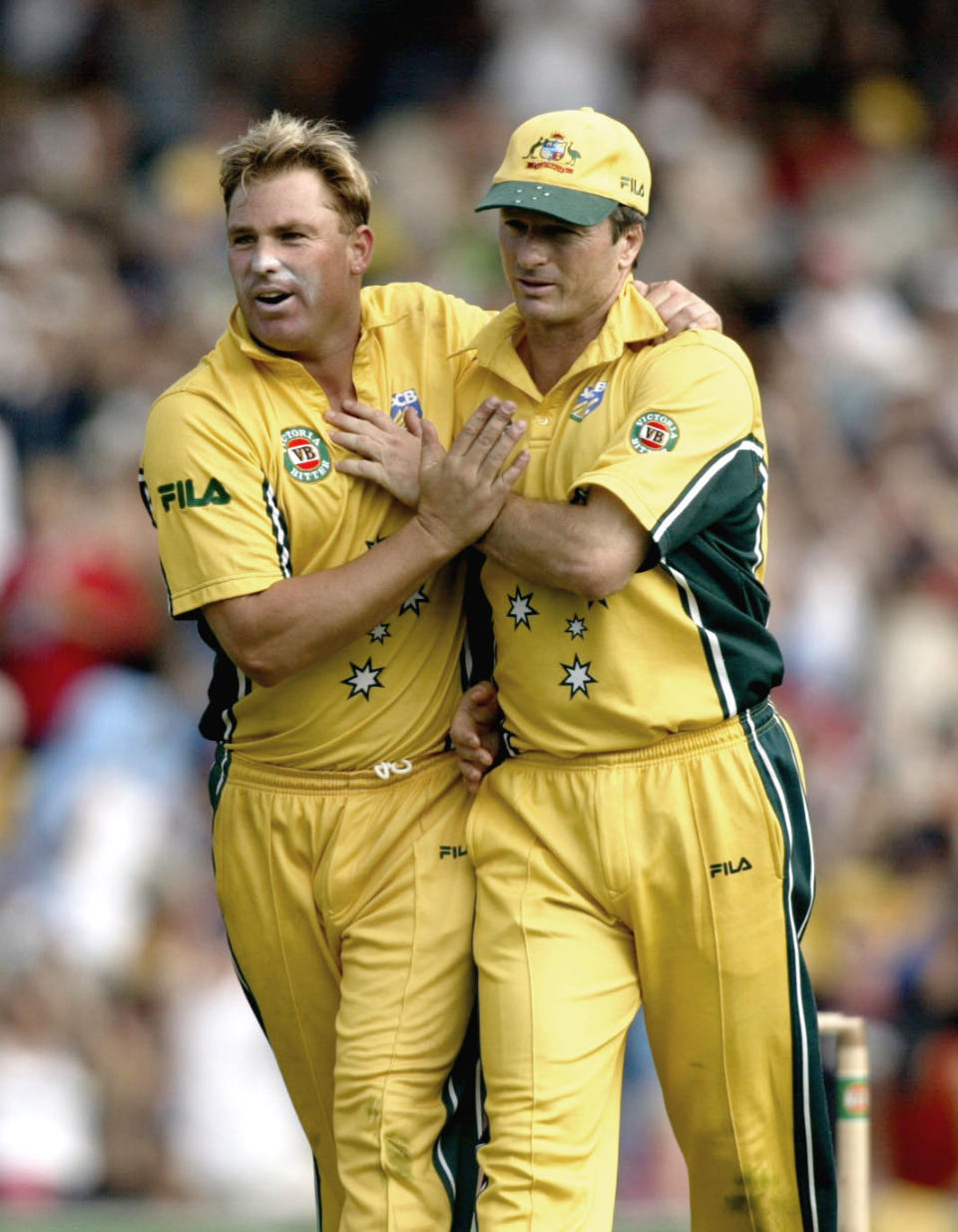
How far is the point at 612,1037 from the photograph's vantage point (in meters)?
4.23

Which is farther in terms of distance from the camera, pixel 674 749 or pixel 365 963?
pixel 365 963

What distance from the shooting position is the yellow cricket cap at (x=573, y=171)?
4137 mm

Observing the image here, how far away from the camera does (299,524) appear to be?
14.3 ft

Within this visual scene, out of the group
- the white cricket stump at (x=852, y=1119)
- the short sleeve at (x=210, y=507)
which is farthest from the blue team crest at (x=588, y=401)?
the white cricket stump at (x=852, y=1119)

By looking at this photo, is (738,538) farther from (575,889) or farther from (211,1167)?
(211,1167)

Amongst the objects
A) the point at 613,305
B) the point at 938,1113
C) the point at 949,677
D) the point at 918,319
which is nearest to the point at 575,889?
the point at 613,305

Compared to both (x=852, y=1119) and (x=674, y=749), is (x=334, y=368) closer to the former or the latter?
(x=674, y=749)

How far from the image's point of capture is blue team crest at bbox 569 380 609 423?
4.28 metres

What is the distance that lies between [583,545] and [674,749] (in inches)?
18.3

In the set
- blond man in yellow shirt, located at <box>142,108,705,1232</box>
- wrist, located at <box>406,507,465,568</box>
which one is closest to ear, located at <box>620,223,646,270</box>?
A: blond man in yellow shirt, located at <box>142,108,705,1232</box>

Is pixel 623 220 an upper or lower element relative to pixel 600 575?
upper

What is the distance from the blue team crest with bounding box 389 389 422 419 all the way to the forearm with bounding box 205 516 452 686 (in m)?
0.31

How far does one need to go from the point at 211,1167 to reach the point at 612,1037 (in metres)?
3.59

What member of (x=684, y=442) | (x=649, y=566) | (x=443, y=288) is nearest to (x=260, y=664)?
(x=649, y=566)
